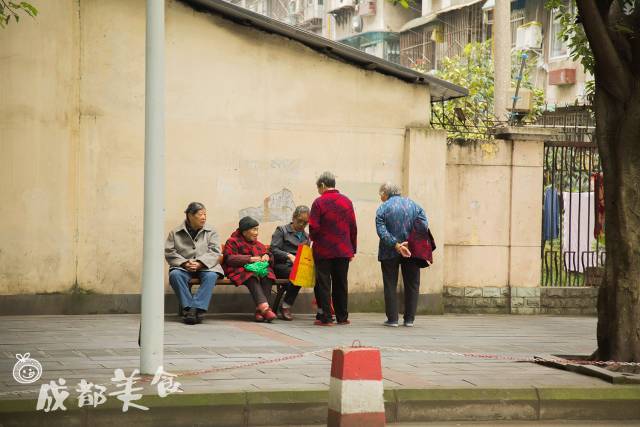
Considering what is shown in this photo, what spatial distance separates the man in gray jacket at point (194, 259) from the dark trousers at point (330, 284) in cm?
117

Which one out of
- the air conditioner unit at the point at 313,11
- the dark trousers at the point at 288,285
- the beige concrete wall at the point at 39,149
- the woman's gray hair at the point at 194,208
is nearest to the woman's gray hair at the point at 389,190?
the dark trousers at the point at 288,285

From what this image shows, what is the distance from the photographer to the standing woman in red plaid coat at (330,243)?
13250 millimetres

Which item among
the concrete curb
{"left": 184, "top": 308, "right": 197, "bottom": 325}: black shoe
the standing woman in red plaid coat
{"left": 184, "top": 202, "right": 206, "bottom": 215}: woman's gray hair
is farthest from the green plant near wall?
the concrete curb

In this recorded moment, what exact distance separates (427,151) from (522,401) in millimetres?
6938

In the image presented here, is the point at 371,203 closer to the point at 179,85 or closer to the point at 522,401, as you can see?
the point at 179,85

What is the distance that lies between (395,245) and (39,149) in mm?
4380

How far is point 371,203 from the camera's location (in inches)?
590

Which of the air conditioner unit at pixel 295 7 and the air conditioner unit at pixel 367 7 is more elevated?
the air conditioner unit at pixel 295 7

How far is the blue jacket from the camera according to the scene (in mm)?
13484

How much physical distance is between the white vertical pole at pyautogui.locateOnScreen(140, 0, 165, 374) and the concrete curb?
0.90 meters

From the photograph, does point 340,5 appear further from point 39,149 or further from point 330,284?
point 330,284

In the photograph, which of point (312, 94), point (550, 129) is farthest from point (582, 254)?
point (312, 94)

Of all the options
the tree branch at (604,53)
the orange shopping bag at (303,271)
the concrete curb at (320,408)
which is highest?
the tree branch at (604,53)

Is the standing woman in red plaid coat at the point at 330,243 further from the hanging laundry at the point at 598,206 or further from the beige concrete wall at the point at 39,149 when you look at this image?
the hanging laundry at the point at 598,206
